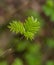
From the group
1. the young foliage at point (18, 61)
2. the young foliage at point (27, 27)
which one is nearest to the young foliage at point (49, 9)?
the young foliage at point (18, 61)

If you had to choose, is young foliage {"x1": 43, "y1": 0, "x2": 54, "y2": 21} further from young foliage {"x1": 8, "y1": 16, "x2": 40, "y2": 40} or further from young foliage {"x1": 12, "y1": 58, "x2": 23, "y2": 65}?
young foliage {"x1": 8, "y1": 16, "x2": 40, "y2": 40}

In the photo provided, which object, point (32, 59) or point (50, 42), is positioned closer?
point (32, 59)

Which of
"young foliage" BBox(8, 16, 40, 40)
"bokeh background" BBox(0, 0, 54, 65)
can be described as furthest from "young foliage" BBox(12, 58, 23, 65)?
"young foliage" BBox(8, 16, 40, 40)

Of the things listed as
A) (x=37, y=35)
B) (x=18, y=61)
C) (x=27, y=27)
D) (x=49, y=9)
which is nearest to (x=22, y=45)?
(x=18, y=61)

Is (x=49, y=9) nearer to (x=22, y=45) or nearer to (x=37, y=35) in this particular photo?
(x=37, y=35)

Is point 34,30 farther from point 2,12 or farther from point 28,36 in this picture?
point 2,12

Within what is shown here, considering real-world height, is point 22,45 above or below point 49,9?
below

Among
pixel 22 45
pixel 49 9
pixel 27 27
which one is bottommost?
pixel 27 27

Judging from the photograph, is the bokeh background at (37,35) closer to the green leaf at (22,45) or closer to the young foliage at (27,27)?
the green leaf at (22,45)
